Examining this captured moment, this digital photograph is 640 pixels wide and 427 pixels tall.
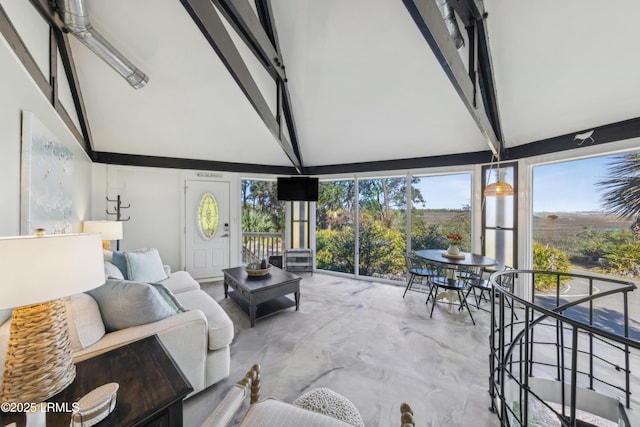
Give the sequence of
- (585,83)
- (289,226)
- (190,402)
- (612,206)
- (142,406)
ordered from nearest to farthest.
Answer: (142,406)
(190,402)
(585,83)
(612,206)
(289,226)

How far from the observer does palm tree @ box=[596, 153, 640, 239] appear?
2506 millimetres

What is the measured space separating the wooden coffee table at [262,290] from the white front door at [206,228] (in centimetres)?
142

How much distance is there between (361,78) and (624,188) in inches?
125

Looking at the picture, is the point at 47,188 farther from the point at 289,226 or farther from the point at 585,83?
the point at 585,83

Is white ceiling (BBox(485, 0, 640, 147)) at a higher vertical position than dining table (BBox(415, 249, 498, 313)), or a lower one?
higher

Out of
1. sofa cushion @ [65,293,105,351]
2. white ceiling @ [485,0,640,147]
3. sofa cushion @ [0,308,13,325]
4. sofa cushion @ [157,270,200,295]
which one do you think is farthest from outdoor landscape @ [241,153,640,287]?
sofa cushion @ [0,308,13,325]

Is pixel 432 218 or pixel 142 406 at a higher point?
pixel 432 218

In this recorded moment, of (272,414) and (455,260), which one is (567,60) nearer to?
(455,260)

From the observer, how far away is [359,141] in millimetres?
4379

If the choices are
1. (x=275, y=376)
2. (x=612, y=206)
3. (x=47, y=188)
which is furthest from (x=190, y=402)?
(x=612, y=206)

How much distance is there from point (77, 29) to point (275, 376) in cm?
336

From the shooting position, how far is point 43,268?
91 cm

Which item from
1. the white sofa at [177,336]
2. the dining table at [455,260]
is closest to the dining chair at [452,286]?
the dining table at [455,260]

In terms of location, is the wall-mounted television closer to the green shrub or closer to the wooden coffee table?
the wooden coffee table
